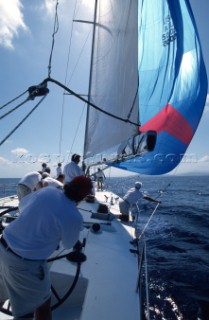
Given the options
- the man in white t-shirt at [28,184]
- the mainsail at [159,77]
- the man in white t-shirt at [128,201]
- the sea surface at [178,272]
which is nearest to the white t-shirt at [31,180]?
the man in white t-shirt at [28,184]

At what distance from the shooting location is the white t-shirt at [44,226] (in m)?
1.64

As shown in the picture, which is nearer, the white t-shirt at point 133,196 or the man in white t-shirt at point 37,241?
the man in white t-shirt at point 37,241

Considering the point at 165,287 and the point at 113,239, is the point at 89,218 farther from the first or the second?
the point at 165,287

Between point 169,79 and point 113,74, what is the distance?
1.32 m

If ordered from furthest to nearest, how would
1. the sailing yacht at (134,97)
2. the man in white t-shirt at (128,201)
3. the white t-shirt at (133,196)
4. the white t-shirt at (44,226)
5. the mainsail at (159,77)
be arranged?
the white t-shirt at (133,196)
the man in white t-shirt at (128,201)
the mainsail at (159,77)
the sailing yacht at (134,97)
the white t-shirt at (44,226)

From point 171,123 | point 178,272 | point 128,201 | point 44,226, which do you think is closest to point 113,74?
point 171,123

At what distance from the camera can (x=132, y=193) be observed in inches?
248

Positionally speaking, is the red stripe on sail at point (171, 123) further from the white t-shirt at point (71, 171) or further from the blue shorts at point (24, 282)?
the blue shorts at point (24, 282)

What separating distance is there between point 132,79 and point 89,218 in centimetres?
294

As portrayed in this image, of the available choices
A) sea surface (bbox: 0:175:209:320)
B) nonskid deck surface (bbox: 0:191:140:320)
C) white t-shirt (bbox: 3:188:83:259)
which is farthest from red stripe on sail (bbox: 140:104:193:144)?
white t-shirt (bbox: 3:188:83:259)

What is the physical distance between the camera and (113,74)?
4.55 meters

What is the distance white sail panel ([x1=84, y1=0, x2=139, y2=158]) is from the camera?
12.0 ft

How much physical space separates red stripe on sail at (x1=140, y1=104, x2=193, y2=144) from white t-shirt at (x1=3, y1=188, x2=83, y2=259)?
3.78 metres

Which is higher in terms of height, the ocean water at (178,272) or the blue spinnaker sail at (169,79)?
the blue spinnaker sail at (169,79)
